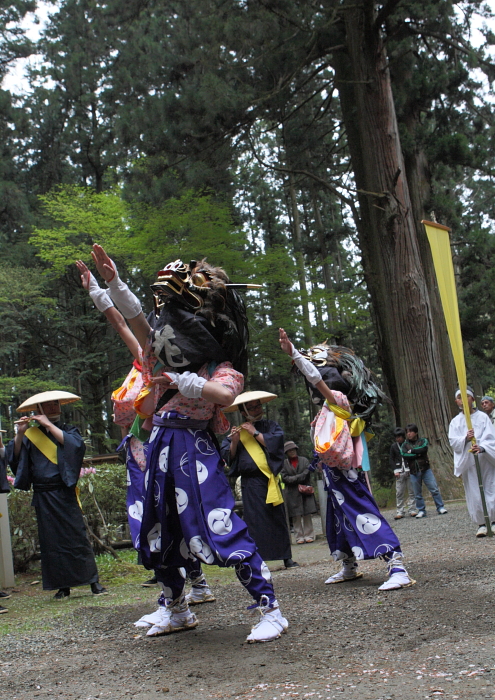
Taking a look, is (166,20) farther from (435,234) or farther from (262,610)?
(262,610)

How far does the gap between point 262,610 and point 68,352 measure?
19968mm

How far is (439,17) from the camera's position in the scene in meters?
13.3

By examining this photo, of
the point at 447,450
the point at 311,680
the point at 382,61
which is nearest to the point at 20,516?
the point at 311,680

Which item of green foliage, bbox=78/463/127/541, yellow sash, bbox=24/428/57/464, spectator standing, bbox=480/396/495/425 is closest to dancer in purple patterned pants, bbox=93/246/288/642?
yellow sash, bbox=24/428/57/464

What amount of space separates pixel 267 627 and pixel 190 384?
1.27 meters

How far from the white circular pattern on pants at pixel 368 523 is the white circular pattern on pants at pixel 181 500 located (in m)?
1.82

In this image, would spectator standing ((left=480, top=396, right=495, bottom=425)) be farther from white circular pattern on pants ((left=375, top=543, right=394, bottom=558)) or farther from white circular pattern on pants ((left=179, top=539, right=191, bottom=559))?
white circular pattern on pants ((left=179, top=539, right=191, bottom=559))

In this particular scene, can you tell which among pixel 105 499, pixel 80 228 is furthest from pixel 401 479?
pixel 80 228

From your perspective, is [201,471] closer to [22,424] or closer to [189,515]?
[189,515]

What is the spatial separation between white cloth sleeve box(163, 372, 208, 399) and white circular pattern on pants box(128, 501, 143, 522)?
207 centimetres

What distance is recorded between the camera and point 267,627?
338 centimetres

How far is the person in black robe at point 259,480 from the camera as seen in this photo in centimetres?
703

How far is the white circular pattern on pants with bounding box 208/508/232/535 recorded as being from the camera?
3412mm

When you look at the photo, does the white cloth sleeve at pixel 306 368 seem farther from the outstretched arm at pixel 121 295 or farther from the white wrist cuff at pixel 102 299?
the white wrist cuff at pixel 102 299
